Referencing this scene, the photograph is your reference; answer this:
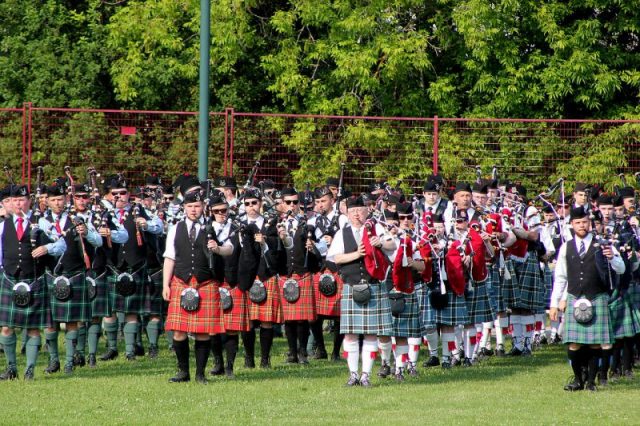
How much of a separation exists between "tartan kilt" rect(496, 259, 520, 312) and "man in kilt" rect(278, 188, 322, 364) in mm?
1997

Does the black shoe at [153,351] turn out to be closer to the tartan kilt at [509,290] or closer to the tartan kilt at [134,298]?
the tartan kilt at [134,298]

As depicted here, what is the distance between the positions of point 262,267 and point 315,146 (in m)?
5.57

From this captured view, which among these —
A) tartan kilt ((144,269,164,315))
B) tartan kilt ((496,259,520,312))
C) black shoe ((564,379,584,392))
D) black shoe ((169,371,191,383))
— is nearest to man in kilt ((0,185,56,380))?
black shoe ((169,371,191,383))

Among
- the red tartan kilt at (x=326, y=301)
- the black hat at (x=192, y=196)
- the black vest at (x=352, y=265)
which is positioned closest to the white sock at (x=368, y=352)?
the black vest at (x=352, y=265)

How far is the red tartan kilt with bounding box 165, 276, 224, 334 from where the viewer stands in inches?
429

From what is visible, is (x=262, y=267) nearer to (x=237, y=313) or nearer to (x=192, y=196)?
(x=237, y=313)

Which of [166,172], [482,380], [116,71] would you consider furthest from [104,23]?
[482,380]

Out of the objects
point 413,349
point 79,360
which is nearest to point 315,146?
point 79,360

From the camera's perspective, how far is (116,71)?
22.4 meters

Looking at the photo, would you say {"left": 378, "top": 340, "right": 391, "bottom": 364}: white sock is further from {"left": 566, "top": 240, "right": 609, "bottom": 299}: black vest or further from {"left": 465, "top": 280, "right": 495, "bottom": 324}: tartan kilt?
{"left": 566, "top": 240, "right": 609, "bottom": 299}: black vest

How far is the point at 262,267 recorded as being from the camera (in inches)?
487

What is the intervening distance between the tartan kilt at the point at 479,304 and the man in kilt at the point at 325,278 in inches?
50.2

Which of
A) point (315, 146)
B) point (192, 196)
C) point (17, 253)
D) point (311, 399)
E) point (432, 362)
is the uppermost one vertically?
point (315, 146)

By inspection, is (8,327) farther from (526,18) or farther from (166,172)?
(526,18)
